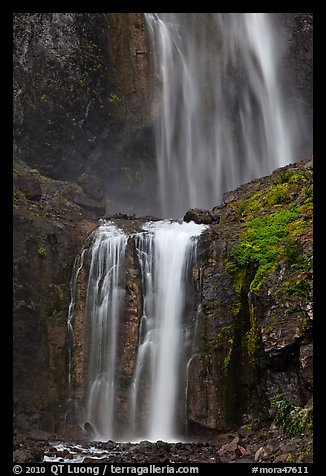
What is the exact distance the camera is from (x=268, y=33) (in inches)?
1211

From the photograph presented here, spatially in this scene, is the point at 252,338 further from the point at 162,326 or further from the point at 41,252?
the point at 41,252

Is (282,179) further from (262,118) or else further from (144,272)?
(262,118)

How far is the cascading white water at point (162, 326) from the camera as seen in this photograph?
14.2 meters

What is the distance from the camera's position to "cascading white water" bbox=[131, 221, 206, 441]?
14.2 m

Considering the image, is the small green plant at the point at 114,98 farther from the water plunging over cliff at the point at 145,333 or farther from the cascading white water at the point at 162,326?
the cascading white water at the point at 162,326

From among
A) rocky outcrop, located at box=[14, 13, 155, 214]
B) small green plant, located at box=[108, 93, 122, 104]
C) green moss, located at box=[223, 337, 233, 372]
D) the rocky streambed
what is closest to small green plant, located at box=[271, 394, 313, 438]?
the rocky streambed

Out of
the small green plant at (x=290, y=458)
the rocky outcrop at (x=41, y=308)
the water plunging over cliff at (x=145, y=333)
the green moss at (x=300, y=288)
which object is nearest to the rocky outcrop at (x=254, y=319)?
the green moss at (x=300, y=288)

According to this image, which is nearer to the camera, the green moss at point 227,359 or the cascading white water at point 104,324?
the green moss at point 227,359

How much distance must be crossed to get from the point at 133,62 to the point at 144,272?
45.4 ft

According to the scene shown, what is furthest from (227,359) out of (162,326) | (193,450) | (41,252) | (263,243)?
(41,252)

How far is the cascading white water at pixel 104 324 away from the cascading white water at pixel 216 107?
11469 mm

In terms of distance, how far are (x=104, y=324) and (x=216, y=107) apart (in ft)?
56.5

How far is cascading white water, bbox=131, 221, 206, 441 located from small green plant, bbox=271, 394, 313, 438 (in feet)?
11.1

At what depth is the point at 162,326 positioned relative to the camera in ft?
49.9
